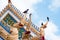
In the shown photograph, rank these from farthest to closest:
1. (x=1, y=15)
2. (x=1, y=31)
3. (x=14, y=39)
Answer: (x=1, y=15) < (x=1, y=31) < (x=14, y=39)

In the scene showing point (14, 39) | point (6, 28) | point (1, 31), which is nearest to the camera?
point (14, 39)

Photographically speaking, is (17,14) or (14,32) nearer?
(14,32)

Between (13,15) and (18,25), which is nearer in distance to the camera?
(18,25)

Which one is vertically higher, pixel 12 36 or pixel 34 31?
pixel 12 36

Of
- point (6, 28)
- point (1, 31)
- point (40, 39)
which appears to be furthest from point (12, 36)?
point (6, 28)

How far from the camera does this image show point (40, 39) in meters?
16.8

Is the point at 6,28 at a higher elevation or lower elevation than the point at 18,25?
lower

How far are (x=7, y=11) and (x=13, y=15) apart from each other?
55cm

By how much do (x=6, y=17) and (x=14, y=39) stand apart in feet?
22.4

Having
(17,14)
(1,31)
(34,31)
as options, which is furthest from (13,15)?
(1,31)

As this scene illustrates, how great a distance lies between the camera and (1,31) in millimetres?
18781

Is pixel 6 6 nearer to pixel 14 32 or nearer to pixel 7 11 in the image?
pixel 7 11

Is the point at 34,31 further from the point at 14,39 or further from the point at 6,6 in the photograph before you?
the point at 14,39

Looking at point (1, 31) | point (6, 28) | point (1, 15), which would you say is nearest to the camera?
point (1, 31)
